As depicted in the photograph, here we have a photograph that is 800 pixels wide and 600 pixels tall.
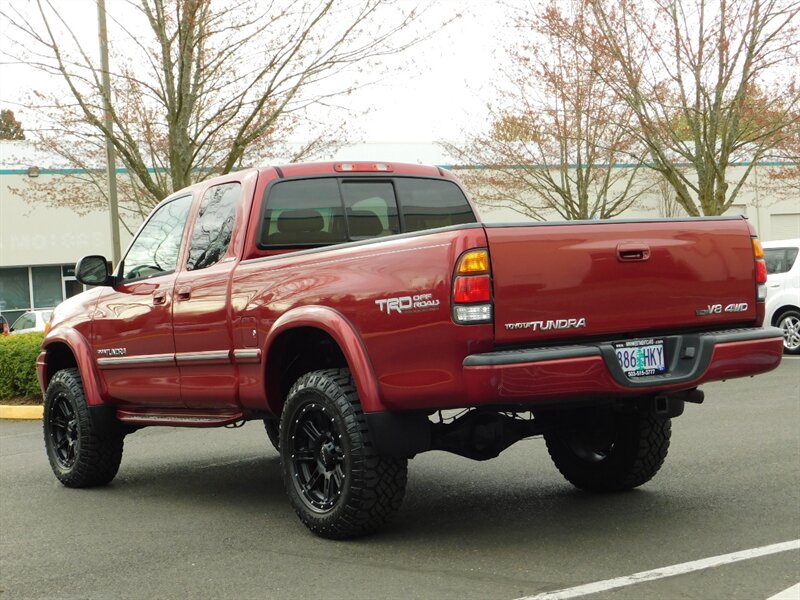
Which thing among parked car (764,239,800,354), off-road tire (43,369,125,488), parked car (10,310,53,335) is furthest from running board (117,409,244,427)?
parked car (10,310,53,335)

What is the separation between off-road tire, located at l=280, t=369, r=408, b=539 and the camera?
18.2ft

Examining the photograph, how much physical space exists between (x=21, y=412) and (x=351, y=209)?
768 cm

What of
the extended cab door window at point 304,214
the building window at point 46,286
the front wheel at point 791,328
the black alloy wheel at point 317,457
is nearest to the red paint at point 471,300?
the extended cab door window at point 304,214

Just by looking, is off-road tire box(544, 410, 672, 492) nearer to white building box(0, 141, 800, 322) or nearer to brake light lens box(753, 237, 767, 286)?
brake light lens box(753, 237, 767, 286)

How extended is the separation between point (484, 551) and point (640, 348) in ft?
4.01

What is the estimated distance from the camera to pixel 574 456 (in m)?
7.05

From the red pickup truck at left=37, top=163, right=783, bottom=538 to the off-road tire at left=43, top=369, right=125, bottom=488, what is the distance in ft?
1.17

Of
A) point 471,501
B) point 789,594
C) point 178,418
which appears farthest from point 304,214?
point 789,594

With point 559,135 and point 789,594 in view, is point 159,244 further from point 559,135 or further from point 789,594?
point 559,135

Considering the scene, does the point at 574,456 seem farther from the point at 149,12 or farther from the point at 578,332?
the point at 149,12

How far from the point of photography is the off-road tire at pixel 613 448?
6.70 meters

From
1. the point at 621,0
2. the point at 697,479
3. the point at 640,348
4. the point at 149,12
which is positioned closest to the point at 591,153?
the point at 621,0

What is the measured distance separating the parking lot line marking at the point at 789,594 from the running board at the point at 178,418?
3.34 m

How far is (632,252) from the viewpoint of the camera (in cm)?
543
